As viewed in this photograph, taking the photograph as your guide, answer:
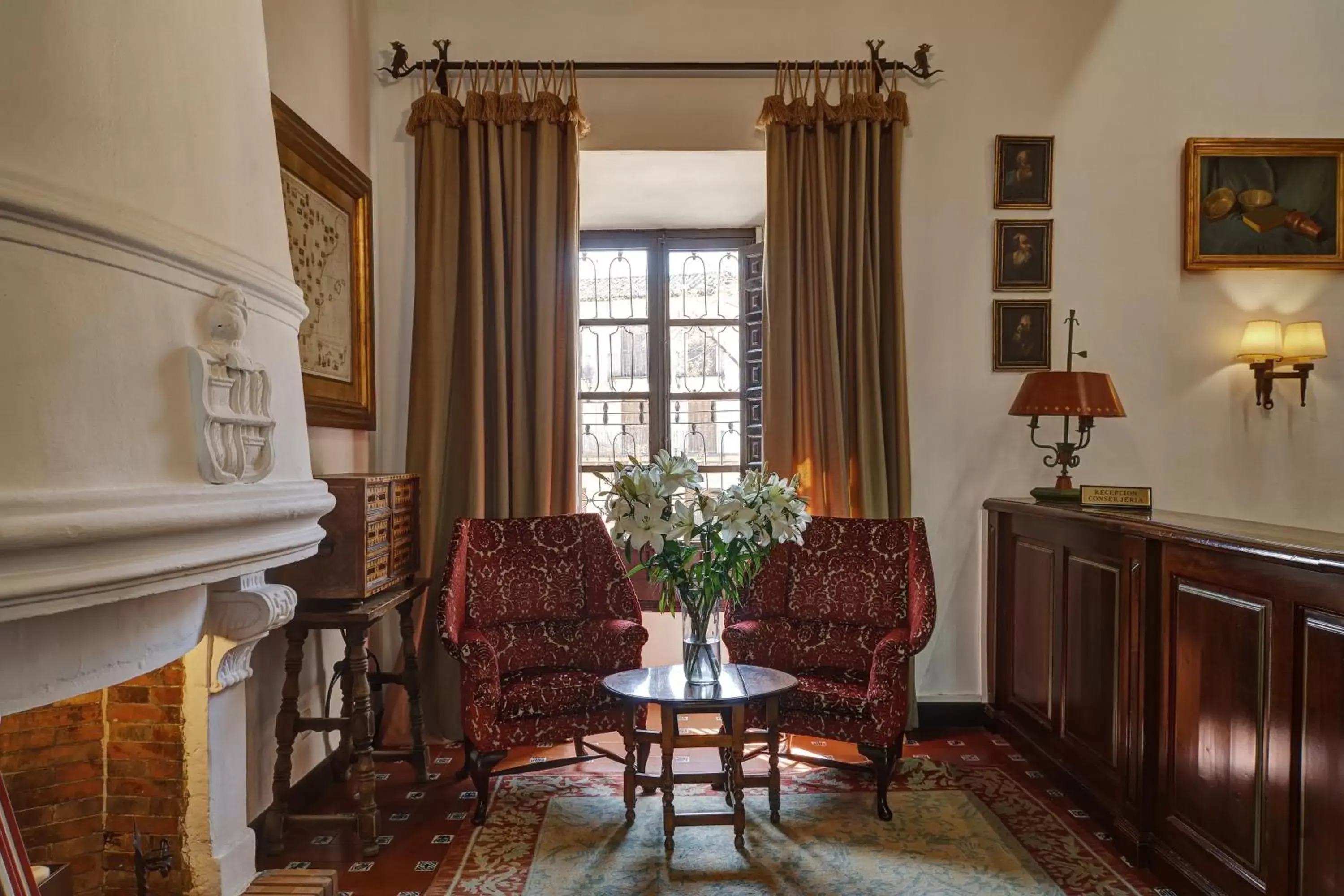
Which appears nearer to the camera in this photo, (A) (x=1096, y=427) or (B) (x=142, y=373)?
(B) (x=142, y=373)

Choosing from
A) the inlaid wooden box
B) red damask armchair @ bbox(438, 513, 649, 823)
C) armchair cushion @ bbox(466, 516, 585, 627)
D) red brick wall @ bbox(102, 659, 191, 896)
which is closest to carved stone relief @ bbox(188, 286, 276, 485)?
red brick wall @ bbox(102, 659, 191, 896)

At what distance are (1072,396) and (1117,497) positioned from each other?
0.52 metres

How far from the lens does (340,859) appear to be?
2652 mm

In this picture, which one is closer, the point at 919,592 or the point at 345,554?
the point at 345,554

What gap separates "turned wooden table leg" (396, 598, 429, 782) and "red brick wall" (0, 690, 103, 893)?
1189mm

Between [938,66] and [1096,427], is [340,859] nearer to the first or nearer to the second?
[1096,427]

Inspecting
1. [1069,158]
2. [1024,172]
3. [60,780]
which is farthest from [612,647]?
[1069,158]

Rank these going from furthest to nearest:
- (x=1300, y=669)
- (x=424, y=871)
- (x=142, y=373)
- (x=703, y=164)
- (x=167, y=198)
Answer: (x=703, y=164) → (x=424, y=871) → (x=1300, y=669) → (x=167, y=198) → (x=142, y=373)

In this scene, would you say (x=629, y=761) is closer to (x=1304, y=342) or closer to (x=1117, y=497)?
(x=1117, y=497)

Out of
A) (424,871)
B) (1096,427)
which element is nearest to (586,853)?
(424,871)

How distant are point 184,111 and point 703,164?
2802mm

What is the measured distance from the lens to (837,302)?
3.81 meters

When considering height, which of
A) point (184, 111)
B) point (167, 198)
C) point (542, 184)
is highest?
point (542, 184)

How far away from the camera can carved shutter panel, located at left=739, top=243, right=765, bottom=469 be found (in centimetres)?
421
